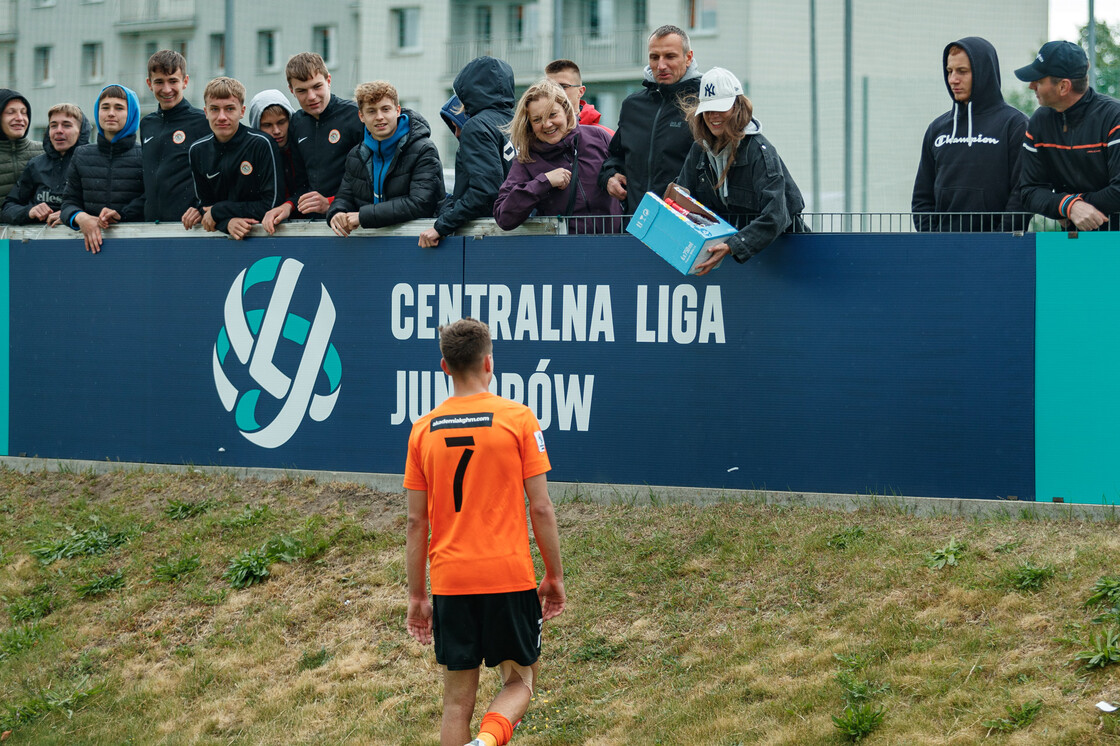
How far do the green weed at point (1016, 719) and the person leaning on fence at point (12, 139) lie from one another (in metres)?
8.44

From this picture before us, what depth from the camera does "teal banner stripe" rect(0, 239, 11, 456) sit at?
9.09 metres

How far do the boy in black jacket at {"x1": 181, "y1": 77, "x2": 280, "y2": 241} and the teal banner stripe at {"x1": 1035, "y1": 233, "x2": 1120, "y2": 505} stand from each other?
5.03 m

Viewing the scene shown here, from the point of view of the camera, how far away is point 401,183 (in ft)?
25.7

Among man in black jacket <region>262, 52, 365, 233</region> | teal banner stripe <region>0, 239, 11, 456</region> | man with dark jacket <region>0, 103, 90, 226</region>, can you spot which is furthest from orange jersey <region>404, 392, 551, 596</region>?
man with dark jacket <region>0, 103, 90, 226</region>

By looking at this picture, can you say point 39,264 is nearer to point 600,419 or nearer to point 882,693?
point 600,419

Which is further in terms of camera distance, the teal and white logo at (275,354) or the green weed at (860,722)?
the teal and white logo at (275,354)

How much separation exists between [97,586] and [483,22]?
92.6 feet

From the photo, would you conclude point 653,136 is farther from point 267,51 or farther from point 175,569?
point 267,51

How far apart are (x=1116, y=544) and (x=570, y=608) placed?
2.65m

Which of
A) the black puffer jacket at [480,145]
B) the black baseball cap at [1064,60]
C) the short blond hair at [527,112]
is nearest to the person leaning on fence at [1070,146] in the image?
the black baseball cap at [1064,60]

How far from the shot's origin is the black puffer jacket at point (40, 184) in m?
9.30

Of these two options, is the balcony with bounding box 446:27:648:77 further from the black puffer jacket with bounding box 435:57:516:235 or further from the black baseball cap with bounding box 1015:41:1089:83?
the black baseball cap with bounding box 1015:41:1089:83

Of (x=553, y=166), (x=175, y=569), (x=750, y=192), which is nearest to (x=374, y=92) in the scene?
(x=553, y=166)

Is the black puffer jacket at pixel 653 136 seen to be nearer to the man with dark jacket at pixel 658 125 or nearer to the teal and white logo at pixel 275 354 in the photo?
the man with dark jacket at pixel 658 125
